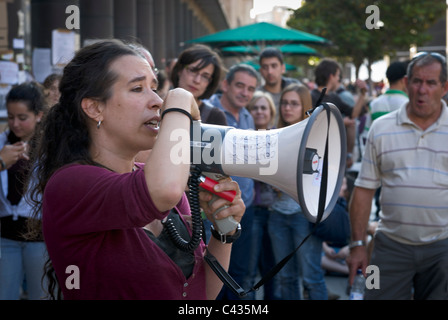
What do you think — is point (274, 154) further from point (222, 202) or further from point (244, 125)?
point (244, 125)

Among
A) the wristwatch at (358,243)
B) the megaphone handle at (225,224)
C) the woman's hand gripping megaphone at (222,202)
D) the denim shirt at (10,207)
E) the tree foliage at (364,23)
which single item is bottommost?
the wristwatch at (358,243)

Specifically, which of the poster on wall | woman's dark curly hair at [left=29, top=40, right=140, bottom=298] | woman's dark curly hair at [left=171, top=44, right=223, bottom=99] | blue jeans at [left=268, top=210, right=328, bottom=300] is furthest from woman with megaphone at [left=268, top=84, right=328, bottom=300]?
woman's dark curly hair at [left=29, top=40, right=140, bottom=298]

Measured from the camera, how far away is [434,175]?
3.67 metres

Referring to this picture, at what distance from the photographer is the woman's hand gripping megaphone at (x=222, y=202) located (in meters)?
1.99

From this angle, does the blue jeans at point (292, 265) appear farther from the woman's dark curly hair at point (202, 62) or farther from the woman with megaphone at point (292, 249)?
the woman's dark curly hair at point (202, 62)

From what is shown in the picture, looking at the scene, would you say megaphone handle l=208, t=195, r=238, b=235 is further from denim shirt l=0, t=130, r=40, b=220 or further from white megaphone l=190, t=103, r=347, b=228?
denim shirt l=0, t=130, r=40, b=220

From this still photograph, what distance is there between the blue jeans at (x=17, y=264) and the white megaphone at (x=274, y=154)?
7.60 ft

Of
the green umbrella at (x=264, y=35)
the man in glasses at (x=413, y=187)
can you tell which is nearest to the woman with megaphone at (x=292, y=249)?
the man in glasses at (x=413, y=187)

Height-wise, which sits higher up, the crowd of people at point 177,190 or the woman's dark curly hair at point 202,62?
the woman's dark curly hair at point 202,62

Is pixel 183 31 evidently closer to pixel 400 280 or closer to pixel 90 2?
pixel 90 2

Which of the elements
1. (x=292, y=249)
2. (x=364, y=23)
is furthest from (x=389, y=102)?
(x=364, y=23)

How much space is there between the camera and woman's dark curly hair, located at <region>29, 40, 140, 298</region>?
75.0 inches

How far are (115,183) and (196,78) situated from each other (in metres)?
2.82

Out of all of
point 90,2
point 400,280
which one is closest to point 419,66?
point 400,280
